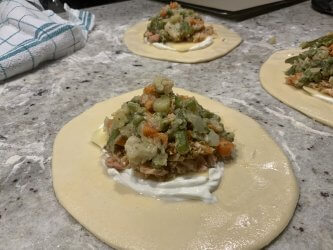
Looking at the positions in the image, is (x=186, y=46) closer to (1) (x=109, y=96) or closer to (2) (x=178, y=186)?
(1) (x=109, y=96)

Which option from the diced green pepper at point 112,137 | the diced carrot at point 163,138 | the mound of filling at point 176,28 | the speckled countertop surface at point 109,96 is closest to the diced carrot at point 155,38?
the mound of filling at point 176,28

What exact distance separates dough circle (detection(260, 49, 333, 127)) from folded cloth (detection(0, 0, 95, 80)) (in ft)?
3.66

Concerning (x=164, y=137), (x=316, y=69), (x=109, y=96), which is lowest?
(x=109, y=96)

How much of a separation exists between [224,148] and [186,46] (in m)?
1.14

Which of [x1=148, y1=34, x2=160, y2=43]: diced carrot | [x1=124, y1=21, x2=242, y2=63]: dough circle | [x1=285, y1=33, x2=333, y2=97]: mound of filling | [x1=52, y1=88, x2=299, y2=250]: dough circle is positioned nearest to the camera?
[x1=52, y1=88, x2=299, y2=250]: dough circle

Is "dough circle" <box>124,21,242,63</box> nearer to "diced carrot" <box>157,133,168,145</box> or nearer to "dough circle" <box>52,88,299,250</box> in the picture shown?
"dough circle" <box>52,88,299,250</box>

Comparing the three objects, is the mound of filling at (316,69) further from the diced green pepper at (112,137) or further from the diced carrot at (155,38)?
the diced green pepper at (112,137)

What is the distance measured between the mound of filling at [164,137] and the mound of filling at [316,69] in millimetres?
673

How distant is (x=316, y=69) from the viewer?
193cm

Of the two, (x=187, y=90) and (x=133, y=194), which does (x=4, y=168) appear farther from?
(x=187, y=90)

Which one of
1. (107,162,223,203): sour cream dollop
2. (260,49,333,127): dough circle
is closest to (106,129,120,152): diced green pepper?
(107,162,223,203): sour cream dollop

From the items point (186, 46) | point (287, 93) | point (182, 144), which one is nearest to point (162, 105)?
point (182, 144)

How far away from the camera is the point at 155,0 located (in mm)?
3420

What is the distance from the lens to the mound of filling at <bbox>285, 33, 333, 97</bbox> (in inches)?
75.2
